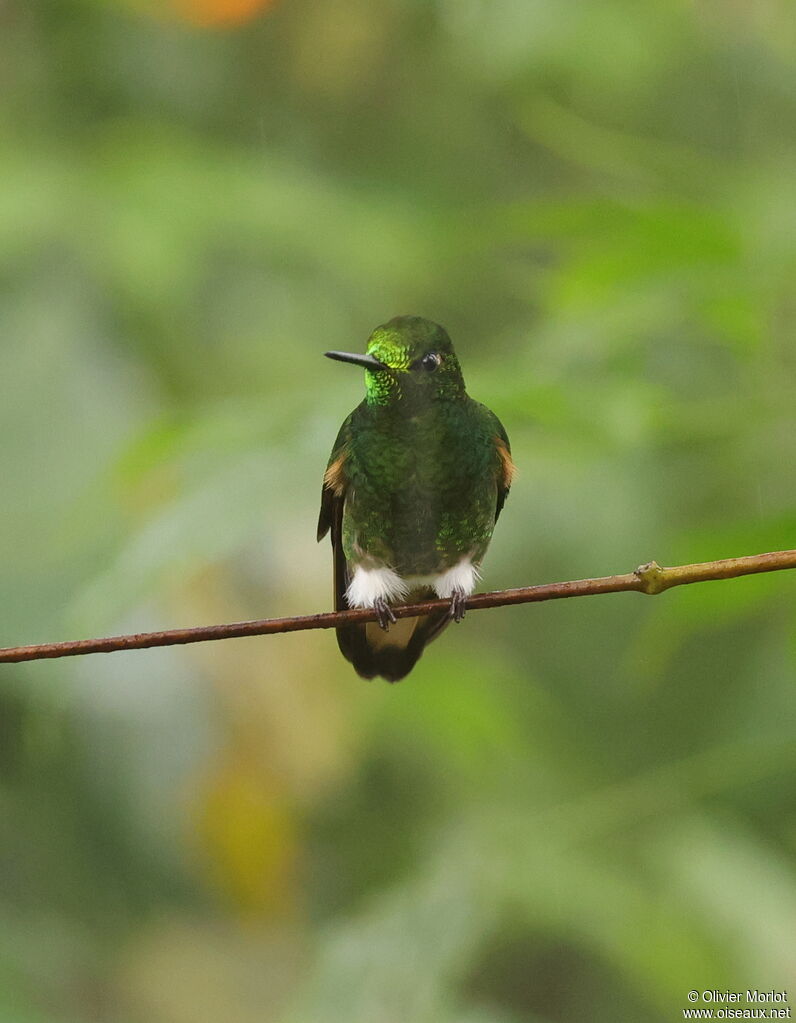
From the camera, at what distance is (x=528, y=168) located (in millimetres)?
5629

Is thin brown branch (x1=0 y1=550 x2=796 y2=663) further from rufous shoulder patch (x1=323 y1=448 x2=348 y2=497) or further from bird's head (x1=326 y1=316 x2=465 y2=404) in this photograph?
rufous shoulder patch (x1=323 y1=448 x2=348 y2=497)

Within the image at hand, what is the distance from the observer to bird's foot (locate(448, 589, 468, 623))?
144 centimetres

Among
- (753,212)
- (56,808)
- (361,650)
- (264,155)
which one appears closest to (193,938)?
(56,808)

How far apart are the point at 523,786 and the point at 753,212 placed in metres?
2.23

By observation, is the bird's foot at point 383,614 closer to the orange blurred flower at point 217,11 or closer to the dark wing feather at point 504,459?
the dark wing feather at point 504,459

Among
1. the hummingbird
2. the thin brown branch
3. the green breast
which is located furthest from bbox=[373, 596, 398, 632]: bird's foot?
the thin brown branch

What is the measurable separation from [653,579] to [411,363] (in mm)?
907

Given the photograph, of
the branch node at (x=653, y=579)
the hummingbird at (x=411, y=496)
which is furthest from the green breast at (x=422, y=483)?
the branch node at (x=653, y=579)

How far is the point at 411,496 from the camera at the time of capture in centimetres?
248

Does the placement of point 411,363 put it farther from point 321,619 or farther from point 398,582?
point 321,619

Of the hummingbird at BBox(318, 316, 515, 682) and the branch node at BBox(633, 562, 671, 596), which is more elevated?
the hummingbird at BBox(318, 316, 515, 682)

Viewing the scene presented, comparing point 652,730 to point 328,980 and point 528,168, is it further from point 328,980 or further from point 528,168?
point 528,168

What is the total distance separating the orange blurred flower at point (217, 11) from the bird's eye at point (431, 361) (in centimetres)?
123

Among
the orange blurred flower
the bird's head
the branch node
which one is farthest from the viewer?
the orange blurred flower
